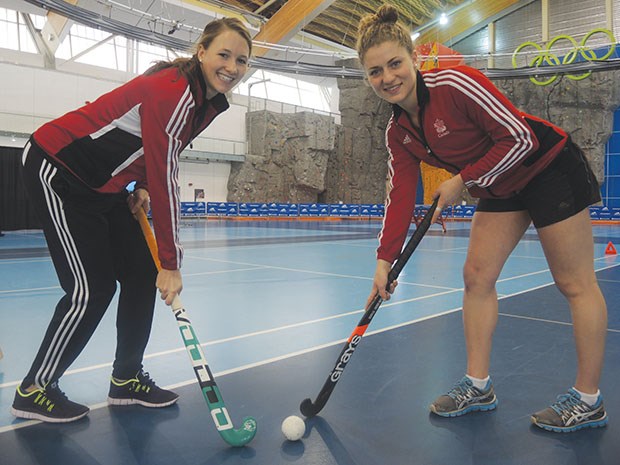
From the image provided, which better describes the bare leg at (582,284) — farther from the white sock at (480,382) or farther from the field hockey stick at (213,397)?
the field hockey stick at (213,397)

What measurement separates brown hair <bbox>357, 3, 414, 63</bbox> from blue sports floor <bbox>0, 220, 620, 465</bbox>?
4.40 feet

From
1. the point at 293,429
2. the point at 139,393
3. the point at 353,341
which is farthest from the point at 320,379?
the point at 139,393

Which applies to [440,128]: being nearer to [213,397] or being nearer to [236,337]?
[213,397]

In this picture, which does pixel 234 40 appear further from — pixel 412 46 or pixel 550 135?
pixel 550 135

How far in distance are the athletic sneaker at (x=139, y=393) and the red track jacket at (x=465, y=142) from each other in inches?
40.3

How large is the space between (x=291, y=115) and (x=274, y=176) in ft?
10.5

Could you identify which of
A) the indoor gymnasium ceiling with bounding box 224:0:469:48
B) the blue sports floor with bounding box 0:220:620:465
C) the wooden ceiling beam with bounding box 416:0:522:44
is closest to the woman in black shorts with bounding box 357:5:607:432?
the blue sports floor with bounding box 0:220:620:465

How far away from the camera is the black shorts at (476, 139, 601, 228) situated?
74.9 inches

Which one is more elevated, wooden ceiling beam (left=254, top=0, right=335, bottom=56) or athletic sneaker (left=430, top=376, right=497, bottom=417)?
wooden ceiling beam (left=254, top=0, right=335, bottom=56)

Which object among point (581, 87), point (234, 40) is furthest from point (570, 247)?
point (581, 87)

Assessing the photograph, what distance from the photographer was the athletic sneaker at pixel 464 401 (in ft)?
6.58

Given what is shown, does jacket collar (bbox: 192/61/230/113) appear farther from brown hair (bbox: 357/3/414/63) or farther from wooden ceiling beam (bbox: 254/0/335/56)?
wooden ceiling beam (bbox: 254/0/335/56)

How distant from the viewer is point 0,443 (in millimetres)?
1715

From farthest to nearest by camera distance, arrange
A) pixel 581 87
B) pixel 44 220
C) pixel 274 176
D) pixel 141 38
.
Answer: pixel 274 176 < pixel 581 87 < pixel 141 38 < pixel 44 220
